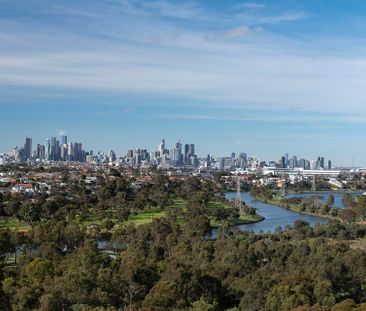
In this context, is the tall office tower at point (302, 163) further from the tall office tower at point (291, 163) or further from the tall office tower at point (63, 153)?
the tall office tower at point (63, 153)

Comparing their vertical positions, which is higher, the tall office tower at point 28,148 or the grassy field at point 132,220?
the tall office tower at point 28,148

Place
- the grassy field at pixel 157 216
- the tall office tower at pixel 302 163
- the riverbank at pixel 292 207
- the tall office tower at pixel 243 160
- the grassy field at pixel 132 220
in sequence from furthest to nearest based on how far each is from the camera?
1. the tall office tower at pixel 243 160
2. the tall office tower at pixel 302 163
3. the riverbank at pixel 292 207
4. the grassy field at pixel 157 216
5. the grassy field at pixel 132 220

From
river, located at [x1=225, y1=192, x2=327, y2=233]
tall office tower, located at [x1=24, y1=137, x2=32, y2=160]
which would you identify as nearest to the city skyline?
tall office tower, located at [x1=24, y1=137, x2=32, y2=160]

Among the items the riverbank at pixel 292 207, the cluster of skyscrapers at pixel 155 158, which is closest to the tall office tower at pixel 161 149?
the cluster of skyscrapers at pixel 155 158

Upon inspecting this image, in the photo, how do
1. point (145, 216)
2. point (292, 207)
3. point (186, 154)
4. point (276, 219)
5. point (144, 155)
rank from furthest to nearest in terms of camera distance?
point (186, 154)
point (144, 155)
point (292, 207)
point (276, 219)
point (145, 216)

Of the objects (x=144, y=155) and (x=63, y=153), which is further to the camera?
(x=144, y=155)

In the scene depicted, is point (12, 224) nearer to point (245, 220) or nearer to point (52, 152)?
point (245, 220)

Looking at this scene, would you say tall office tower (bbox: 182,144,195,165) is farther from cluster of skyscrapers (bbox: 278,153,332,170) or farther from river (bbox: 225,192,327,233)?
river (bbox: 225,192,327,233)

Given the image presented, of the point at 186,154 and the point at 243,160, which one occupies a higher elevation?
the point at 186,154

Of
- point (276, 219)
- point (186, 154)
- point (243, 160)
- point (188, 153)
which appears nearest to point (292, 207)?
point (276, 219)

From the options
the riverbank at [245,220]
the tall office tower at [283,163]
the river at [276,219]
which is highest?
the tall office tower at [283,163]
